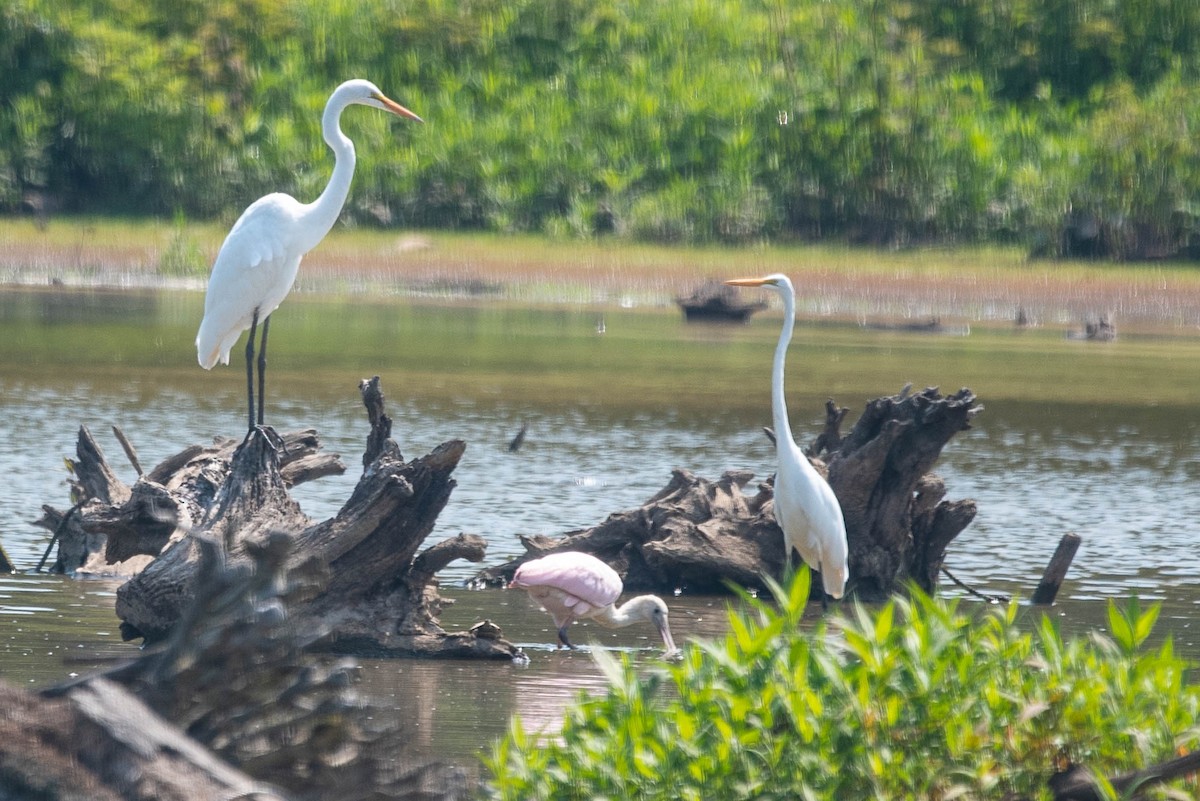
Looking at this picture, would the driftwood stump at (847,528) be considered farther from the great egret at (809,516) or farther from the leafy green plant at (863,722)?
the leafy green plant at (863,722)

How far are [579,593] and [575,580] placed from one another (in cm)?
6

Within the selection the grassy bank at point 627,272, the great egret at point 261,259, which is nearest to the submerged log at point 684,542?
the great egret at point 261,259

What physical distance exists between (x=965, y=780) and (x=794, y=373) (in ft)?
48.2

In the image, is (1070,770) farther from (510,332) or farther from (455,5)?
(455,5)

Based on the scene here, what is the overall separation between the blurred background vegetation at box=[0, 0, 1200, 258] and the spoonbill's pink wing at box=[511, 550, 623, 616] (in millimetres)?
19975

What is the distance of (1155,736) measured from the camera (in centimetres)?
459

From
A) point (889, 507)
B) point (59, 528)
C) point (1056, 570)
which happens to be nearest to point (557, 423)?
point (889, 507)

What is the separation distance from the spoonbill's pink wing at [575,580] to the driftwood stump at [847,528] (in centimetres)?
114

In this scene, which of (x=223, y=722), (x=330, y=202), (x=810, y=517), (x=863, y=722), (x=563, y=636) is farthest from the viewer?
(x=330, y=202)

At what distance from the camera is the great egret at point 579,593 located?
796 centimetres

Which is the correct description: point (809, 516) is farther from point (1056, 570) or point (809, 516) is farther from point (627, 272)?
point (627, 272)

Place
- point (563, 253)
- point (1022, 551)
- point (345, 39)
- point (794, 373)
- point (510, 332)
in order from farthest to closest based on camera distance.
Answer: point (345, 39), point (563, 253), point (510, 332), point (794, 373), point (1022, 551)

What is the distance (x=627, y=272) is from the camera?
2633 cm

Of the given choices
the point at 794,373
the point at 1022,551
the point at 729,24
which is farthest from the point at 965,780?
the point at 729,24
